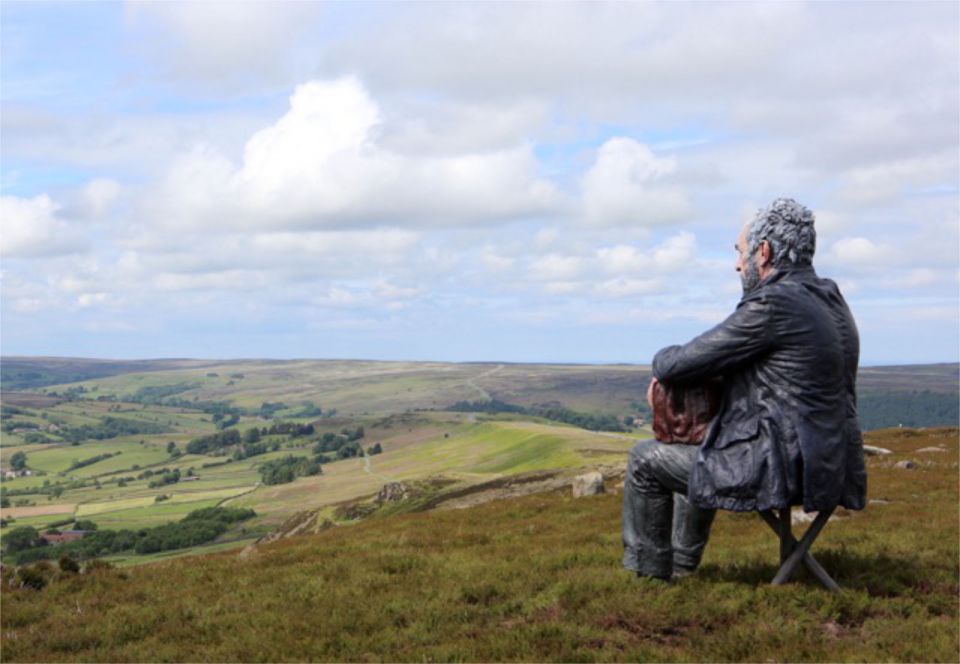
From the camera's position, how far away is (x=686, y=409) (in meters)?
9.38

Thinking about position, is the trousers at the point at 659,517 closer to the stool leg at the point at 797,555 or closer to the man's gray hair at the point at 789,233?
the stool leg at the point at 797,555

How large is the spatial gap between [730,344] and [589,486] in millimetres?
22604

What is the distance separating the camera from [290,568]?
14.8m

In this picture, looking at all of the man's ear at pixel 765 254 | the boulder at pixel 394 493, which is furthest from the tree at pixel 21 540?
the man's ear at pixel 765 254

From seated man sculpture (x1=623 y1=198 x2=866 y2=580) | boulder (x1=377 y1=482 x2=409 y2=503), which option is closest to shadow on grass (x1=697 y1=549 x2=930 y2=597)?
seated man sculpture (x1=623 y1=198 x2=866 y2=580)

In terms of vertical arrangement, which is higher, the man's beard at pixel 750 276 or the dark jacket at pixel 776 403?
the man's beard at pixel 750 276

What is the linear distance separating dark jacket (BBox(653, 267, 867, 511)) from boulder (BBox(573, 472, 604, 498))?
2156 centimetres

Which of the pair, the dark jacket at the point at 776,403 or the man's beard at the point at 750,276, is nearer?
the dark jacket at the point at 776,403

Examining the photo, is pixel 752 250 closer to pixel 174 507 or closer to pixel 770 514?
pixel 770 514

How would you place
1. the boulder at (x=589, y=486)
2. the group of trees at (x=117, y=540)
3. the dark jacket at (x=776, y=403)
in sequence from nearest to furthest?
the dark jacket at (x=776, y=403) < the boulder at (x=589, y=486) < the group of trees at (x=117, y=540)

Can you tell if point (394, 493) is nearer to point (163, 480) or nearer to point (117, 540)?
point (117, 540)

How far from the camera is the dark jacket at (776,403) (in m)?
8.60

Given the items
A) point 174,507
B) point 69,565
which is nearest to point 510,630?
point 69,565

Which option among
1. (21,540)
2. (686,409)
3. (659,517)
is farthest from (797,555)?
(21,540)
